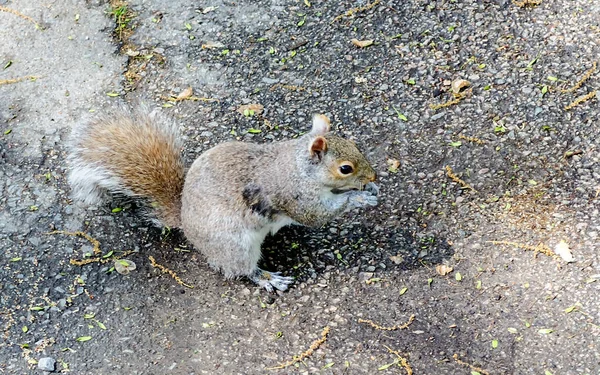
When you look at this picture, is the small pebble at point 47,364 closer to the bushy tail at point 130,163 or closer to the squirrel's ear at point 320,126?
the bushy tail at point 130,163

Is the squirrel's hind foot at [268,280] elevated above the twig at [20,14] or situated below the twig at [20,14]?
below

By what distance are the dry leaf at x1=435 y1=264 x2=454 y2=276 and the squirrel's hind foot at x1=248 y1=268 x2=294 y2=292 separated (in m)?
0.53

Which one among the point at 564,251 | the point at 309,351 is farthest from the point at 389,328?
the point at 564,251

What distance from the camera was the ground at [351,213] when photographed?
93.7 inches

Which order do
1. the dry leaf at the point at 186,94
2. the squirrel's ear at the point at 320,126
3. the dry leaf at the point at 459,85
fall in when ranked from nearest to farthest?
the squirrel's ear at the point at 320,126, the dry leaf at the point at 459,85, the dry leaf at the point at 186,94

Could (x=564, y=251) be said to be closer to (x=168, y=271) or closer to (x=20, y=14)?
(x=168, y=271)

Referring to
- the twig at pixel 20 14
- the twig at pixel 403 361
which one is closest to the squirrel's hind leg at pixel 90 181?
the twig at pixel 403 361

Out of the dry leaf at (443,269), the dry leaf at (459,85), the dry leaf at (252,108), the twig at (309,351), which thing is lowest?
the twig at (309,351)

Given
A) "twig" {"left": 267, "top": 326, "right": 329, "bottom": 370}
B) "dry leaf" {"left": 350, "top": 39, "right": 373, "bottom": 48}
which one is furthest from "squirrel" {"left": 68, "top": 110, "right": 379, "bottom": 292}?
"dry leaf" {"left": 350, "top": 39, "right": 373, "bottom": 48}

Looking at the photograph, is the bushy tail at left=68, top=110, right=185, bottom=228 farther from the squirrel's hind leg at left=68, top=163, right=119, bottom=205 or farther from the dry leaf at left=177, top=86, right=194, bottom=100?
the dry leaf at left=177, top=86, right=194, bottom=100

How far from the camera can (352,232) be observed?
8.95 ft

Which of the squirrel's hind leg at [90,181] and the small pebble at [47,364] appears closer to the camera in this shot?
the small pebble at [47,364]

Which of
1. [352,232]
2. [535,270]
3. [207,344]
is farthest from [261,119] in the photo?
[535,270]

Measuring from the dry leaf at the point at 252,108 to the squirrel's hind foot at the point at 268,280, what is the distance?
2.91ft
